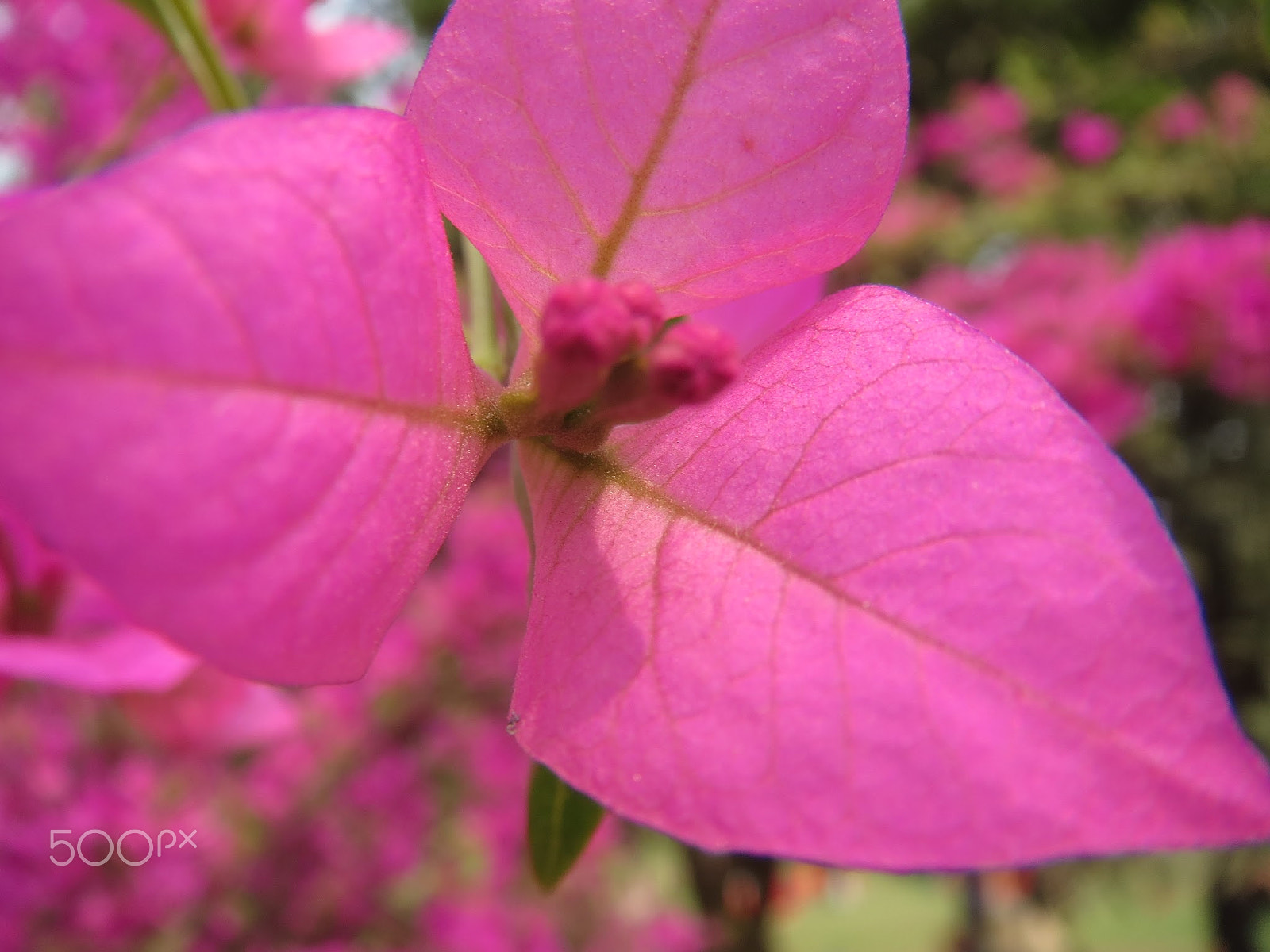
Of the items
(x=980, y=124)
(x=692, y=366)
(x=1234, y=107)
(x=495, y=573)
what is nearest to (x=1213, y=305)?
(x=1234, y=107)

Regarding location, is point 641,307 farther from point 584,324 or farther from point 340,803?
point 340,803

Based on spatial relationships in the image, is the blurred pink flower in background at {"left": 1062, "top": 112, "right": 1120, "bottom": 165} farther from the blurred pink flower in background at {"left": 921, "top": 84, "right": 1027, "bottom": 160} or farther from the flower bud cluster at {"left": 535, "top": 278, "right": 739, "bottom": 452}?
the flower bud cluster at {"left": 535, "top": 278, "right": 739, "bottom": 452}

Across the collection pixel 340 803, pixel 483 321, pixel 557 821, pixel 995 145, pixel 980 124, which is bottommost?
pixel 340 803

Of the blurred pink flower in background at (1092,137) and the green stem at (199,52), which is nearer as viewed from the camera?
the green stem at (199,52)

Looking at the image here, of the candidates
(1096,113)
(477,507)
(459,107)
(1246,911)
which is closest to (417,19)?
(1096,113)

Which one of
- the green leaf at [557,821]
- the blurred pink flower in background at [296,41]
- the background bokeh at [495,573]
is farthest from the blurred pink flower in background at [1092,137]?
the green leaf at [557,821]

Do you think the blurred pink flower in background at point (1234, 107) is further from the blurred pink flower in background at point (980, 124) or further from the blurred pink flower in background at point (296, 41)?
the blurred pink flower in background at point (296, 41)

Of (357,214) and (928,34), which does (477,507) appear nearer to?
(357,214)

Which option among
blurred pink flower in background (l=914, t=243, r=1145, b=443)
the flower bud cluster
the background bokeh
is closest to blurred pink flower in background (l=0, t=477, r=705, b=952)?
the background bokeh
